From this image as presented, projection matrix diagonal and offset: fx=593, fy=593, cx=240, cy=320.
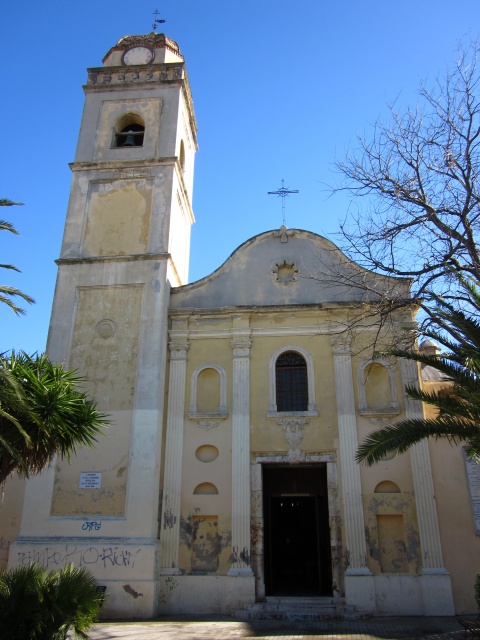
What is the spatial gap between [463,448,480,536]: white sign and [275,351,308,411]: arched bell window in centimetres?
432

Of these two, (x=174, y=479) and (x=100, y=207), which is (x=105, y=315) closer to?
(x=100, y=207)

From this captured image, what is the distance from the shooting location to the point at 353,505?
1462 centimetres

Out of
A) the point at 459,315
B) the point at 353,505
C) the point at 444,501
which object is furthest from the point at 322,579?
the point at 459,315

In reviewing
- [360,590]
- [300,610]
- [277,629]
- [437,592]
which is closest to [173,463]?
[300,610]

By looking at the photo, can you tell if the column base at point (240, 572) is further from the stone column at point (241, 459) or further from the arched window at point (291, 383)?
the arched window at point (291, 383)

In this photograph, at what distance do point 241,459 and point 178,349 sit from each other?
358cm

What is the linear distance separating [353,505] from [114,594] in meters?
6.04

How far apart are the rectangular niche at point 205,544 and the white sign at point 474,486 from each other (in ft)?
20.7

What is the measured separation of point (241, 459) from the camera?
50.3ft

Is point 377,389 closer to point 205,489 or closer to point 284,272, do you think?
point 284,272

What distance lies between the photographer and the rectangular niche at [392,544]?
556 inches

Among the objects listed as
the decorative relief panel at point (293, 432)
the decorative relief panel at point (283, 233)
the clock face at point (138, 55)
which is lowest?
the decorative relief panel at point (293, 432)

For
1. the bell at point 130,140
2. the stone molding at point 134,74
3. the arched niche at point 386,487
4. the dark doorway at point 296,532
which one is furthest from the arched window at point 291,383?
the stone molding at point 134,74

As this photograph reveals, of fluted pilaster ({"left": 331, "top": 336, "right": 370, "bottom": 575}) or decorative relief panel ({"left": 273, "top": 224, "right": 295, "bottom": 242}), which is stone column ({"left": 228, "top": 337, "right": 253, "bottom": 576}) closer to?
fluted pilaster ({"left": 331, "top": 336, "right": 370, "bottom": 575})
